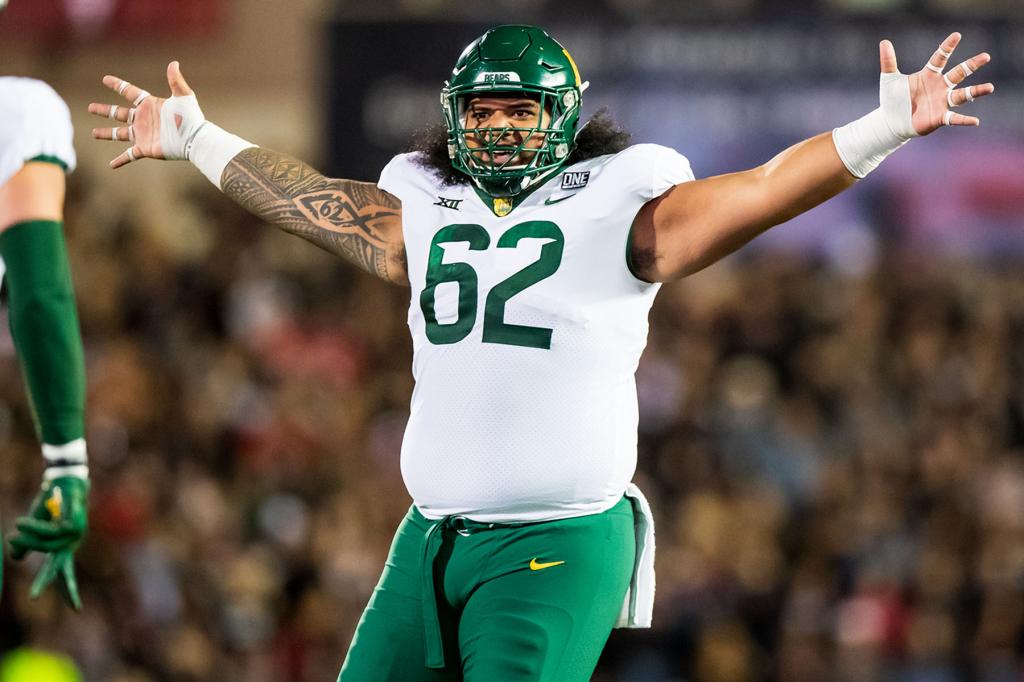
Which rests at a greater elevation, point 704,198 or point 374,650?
point 704,198

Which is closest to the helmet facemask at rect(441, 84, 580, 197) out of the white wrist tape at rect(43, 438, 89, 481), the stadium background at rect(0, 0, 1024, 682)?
the white wrist tape at rect(43, 438, 89, 481)

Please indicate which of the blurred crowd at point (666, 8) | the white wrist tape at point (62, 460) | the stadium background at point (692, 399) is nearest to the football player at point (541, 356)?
the white wrist tape at point (62, 460)

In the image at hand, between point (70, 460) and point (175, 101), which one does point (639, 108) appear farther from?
point (70, 460)

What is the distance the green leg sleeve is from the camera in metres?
2.75

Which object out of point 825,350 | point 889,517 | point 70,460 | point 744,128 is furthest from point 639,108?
point 70,460

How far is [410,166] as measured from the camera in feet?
12.1

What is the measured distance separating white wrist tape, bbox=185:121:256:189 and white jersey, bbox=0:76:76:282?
116 centimetres

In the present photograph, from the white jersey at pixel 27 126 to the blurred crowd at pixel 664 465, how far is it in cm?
399

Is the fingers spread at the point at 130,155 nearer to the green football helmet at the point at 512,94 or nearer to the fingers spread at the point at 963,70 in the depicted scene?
the green football helmet at the point at 512,94

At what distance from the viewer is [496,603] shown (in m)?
3.20

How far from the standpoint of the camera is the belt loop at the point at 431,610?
3260 mm

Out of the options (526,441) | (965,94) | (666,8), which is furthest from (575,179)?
(666,8)

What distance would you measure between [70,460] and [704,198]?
136 cm

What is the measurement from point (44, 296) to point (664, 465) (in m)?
5.22
